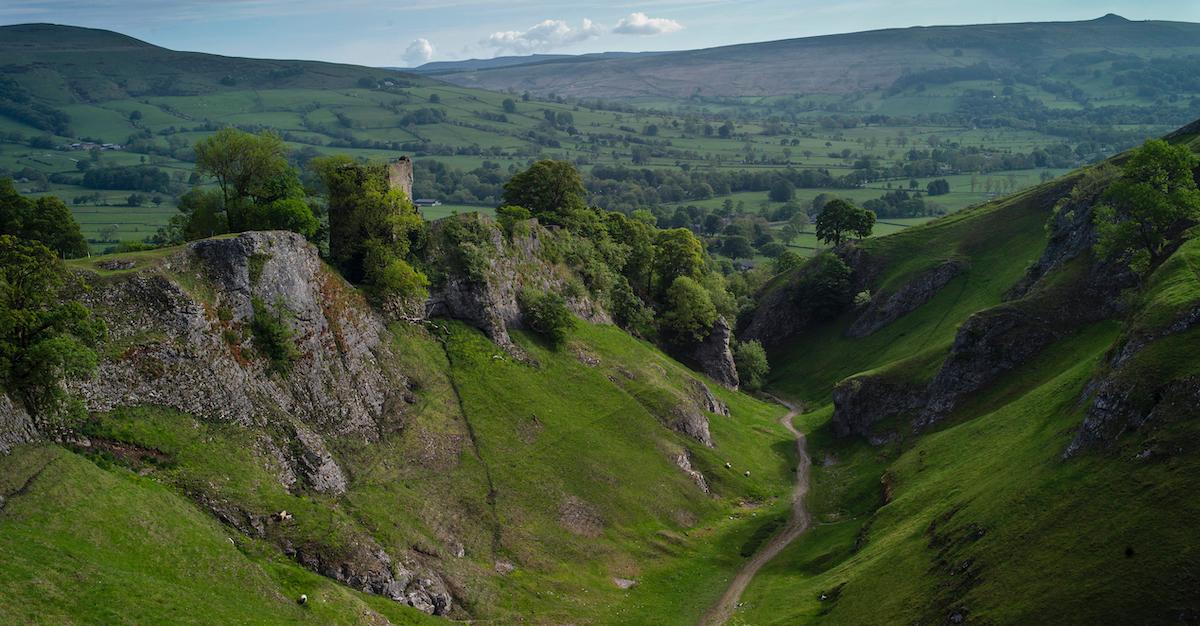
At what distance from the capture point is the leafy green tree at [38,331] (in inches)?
2064

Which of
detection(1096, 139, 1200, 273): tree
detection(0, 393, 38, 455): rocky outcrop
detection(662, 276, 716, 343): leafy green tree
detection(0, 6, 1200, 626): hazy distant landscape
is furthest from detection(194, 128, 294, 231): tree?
detection(1096, 139, 1200, 273): tree

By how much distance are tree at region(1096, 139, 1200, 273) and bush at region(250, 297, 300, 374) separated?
7771 centimetres

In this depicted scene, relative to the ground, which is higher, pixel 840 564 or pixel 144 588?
pixel 144 588

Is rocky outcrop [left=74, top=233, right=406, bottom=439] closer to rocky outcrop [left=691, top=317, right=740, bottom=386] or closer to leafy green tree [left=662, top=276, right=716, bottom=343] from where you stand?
leafy green tree [left=662, top=276, right=716, bottom=343]

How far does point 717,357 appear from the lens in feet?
449

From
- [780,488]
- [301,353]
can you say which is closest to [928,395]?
[780,488]

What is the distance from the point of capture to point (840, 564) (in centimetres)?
7706

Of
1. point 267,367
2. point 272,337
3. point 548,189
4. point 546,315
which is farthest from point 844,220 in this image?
point 267,367

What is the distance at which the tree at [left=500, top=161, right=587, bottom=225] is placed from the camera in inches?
5172

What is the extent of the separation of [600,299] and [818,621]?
211 feet

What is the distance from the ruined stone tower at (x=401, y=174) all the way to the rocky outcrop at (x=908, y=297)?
82.3 m

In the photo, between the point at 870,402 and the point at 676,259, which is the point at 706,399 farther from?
the point at 676,259

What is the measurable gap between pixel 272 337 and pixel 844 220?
137858 mm

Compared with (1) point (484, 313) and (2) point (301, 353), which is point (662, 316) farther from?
(2) point (301, 353)
